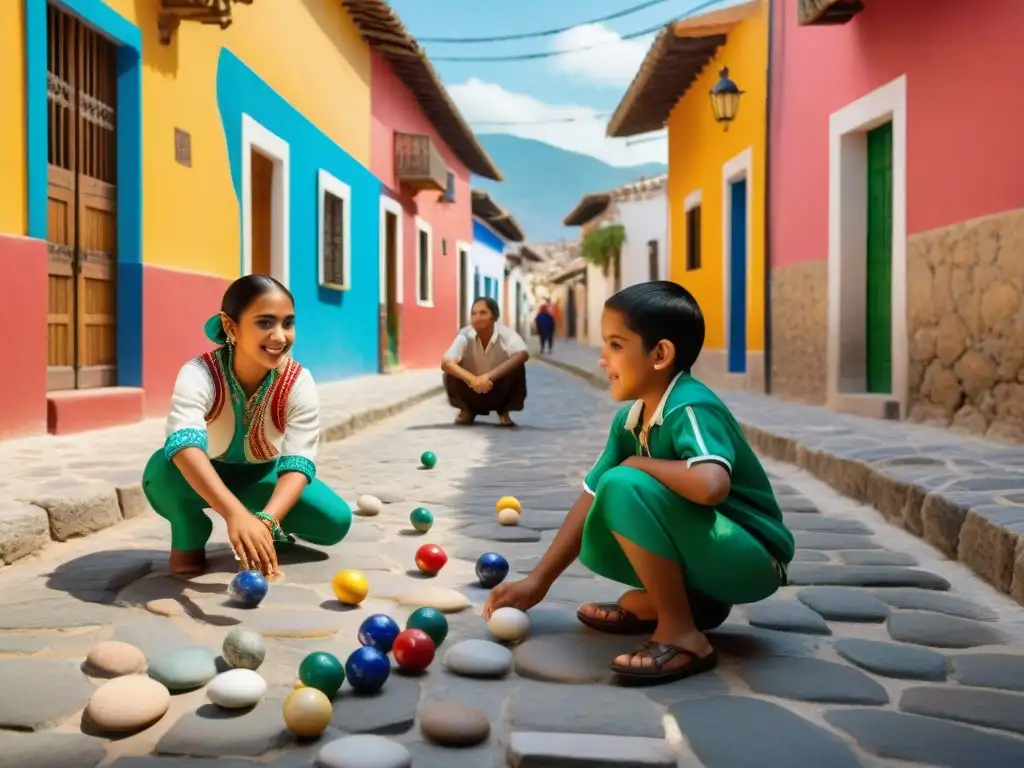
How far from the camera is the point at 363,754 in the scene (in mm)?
1923

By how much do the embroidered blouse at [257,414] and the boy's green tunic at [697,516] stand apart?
124cm

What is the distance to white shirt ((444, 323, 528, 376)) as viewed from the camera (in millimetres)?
8987

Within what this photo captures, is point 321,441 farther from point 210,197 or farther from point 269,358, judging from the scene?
point 269,358

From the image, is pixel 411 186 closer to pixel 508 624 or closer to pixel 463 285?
pixel 463 285

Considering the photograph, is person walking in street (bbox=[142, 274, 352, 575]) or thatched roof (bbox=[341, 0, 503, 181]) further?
thatched roof (bbox=[341, 0, 503, 181])

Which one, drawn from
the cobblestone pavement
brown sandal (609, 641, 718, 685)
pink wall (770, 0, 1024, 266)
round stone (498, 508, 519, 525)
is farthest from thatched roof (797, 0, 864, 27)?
brown sandal (609, 641, 718, 685)

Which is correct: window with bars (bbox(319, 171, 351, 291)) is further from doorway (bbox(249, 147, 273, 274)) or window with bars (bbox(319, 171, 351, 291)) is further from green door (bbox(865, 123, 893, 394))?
green door (bbox(865, 123, 893, 394))

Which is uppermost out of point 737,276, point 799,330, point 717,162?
point 717,162

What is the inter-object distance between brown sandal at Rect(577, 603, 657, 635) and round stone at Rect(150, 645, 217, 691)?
3.39ft

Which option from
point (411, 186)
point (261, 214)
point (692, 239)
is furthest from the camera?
point (411, 186)

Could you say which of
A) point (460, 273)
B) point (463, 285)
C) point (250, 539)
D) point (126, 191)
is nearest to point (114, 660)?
point (250, 539)

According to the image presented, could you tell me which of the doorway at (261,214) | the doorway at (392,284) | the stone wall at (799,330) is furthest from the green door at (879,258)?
the doorway at (392,284)

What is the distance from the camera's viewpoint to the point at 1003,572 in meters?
3.49

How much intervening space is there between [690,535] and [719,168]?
41.8 ft
